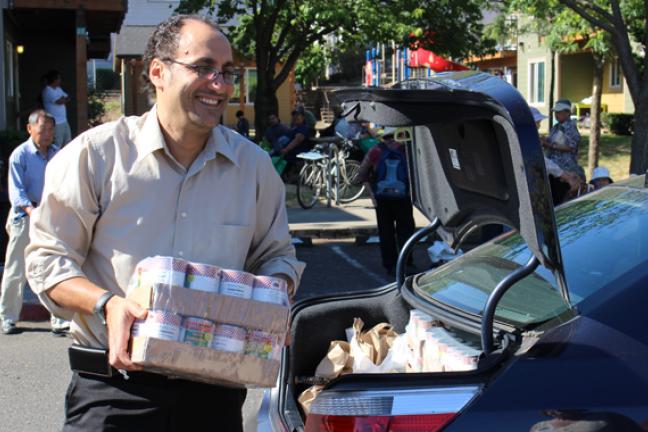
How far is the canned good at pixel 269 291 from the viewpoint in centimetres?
258

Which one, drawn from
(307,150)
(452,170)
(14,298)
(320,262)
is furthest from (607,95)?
(452,170)

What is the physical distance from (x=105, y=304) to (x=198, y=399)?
0.43 m

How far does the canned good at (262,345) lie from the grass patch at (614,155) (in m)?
19.6

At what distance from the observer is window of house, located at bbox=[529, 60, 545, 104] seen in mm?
42062

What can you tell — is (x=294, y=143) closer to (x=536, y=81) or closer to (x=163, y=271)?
(x=163, y=271)

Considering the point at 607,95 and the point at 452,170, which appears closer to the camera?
the point at 452,170

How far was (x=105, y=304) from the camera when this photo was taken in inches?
101

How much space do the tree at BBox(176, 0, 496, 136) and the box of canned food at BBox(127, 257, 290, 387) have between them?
21.4 metres

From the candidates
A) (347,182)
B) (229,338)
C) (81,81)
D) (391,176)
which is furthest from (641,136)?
(229,338)

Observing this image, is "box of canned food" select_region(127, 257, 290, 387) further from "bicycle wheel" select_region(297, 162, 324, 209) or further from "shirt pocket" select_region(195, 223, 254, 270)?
"bicycle wheel" select_region(297, 162, 324, 209)

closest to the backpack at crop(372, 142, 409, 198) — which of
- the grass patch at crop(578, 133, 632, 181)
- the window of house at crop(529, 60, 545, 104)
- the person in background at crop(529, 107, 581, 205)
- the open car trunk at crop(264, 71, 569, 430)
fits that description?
the person in background at crop(529, 107, 581, 205)

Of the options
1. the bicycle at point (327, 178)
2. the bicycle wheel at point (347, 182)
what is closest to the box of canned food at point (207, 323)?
the bicycle at point (327, 178)

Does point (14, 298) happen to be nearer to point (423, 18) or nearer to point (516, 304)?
point (516, 304)

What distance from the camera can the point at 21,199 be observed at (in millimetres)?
7680
